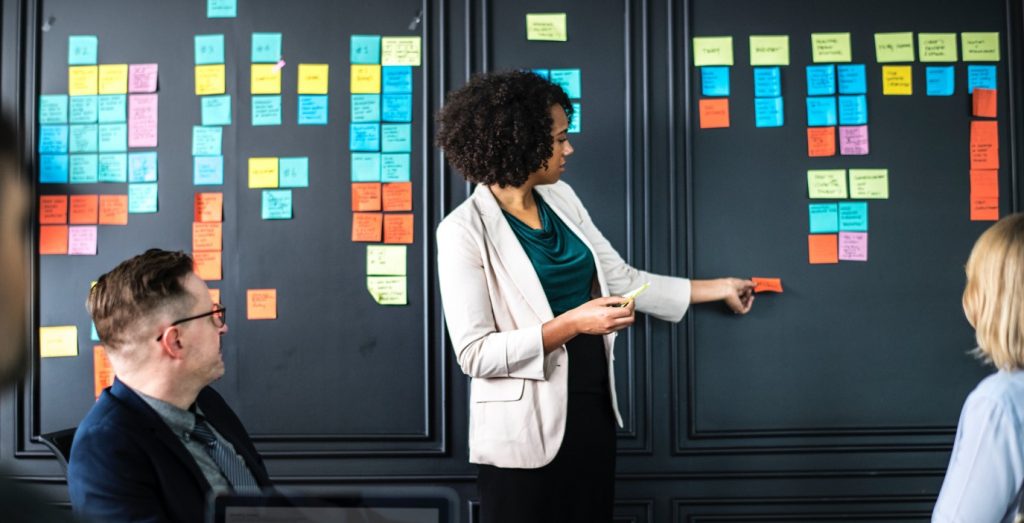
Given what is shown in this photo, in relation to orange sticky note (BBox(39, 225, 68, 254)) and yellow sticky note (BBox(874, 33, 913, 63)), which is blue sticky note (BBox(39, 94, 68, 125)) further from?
yellow sticky note (BBox(874, 33, 913, 63))

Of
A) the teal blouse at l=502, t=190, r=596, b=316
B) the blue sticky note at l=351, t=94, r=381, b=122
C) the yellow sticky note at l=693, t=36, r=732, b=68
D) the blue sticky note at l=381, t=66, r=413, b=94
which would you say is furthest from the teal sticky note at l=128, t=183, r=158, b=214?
the yellow sticky note at l=693, t=36, r=732, b=68

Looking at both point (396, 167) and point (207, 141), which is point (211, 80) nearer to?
point (207, 141)

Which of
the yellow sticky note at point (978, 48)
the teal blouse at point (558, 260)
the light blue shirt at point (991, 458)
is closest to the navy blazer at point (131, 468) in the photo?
the teal blouse at point (558, 260)

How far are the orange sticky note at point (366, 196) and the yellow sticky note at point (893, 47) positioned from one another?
1739 millimetres

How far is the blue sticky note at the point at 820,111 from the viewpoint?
10.2 feet

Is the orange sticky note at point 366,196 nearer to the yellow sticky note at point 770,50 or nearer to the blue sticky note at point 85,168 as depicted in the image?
the blue sticky note at point 85,168

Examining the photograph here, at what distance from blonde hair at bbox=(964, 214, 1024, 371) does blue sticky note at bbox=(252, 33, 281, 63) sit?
2312mm

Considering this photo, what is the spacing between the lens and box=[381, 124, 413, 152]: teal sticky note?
10.1 ft

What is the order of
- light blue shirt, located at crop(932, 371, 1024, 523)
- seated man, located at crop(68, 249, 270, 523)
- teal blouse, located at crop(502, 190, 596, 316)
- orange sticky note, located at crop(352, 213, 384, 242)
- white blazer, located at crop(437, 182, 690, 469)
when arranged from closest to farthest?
light blue shirt, located at crop(932, 371, 1024, 523) → seated man, located at crop(68, 249, 270, 523) → white blazer, located at crop(437, 182, 690, 469) → teal blouse, located at crop(502, 190, 596, 316) → orange sticky note, located at crop(352, 213, 384, 242)

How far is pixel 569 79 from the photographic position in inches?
122

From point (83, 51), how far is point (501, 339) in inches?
74.1

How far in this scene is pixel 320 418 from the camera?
308cm

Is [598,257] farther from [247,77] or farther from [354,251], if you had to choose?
[247,77]

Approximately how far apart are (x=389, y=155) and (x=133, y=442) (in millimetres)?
1645
